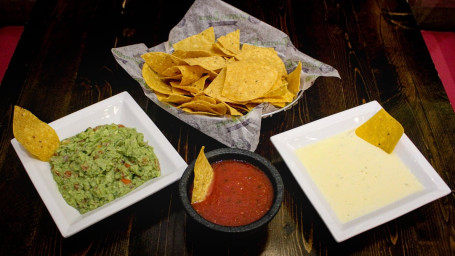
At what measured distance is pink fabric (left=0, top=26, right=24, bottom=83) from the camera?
8.32ft

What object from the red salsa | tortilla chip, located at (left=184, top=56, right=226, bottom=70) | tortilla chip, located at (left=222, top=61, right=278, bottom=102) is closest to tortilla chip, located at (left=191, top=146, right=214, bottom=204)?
the red salsa

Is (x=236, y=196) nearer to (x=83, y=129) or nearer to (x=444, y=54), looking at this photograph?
(x=83, y=129)

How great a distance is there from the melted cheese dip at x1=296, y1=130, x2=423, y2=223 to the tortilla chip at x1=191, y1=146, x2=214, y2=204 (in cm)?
40

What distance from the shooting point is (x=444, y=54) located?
2.48m

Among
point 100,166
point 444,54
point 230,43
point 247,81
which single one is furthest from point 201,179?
point 444,54

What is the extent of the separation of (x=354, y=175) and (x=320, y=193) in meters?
0.16

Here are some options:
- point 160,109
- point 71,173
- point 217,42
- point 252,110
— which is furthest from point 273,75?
point 71,173

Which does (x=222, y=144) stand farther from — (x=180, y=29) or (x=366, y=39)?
(x=366, y=39)

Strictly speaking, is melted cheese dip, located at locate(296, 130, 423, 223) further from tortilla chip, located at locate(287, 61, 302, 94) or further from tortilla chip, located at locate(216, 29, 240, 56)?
tortilla chip, located at locate(216, 29, 240, 56)

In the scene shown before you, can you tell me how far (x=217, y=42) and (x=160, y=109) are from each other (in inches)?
17.6

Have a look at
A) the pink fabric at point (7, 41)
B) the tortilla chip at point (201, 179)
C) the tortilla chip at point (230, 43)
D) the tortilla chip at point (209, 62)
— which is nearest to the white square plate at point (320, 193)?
the tortilla chip at point (201, 179)

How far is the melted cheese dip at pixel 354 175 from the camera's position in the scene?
1280 millimetres

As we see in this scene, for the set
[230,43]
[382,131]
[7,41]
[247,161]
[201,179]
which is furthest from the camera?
[7,41]

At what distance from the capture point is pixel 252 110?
1541 mm
